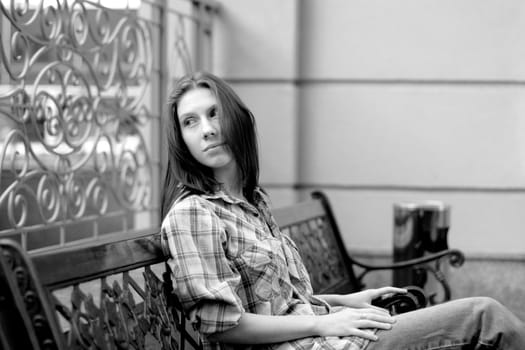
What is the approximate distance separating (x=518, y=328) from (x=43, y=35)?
2.76m

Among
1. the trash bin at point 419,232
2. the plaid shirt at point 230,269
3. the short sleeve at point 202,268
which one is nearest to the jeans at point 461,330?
the plaid shirt at point 230,269

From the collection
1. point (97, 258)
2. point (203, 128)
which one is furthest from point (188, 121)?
point (97, 258)

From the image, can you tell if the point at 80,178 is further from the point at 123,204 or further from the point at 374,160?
the point at 374,160

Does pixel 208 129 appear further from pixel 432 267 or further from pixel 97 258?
pixel 432 267

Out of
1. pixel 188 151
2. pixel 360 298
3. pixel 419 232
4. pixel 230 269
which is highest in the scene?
pixel 188 151

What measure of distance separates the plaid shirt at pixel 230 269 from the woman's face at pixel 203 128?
0.12 m

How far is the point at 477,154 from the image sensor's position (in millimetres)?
6551

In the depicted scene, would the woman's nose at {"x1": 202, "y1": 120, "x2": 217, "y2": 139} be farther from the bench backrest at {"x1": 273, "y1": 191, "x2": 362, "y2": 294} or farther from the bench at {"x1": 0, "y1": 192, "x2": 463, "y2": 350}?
the bench backrest at {"x1": 273, "y1": 191, "x2": 362, "y2": 294}

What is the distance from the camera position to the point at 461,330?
2725 millimetres

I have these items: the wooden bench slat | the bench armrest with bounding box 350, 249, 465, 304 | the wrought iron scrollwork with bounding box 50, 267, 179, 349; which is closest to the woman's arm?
the wrought iron scrollwork with bounding box 50, 267, 179, 349

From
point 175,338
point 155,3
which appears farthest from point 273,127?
point 175,338

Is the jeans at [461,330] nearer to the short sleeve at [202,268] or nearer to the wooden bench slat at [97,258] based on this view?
the short sleeve at [202,268]

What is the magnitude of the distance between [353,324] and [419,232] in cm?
310

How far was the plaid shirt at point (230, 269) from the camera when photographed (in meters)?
2.69
